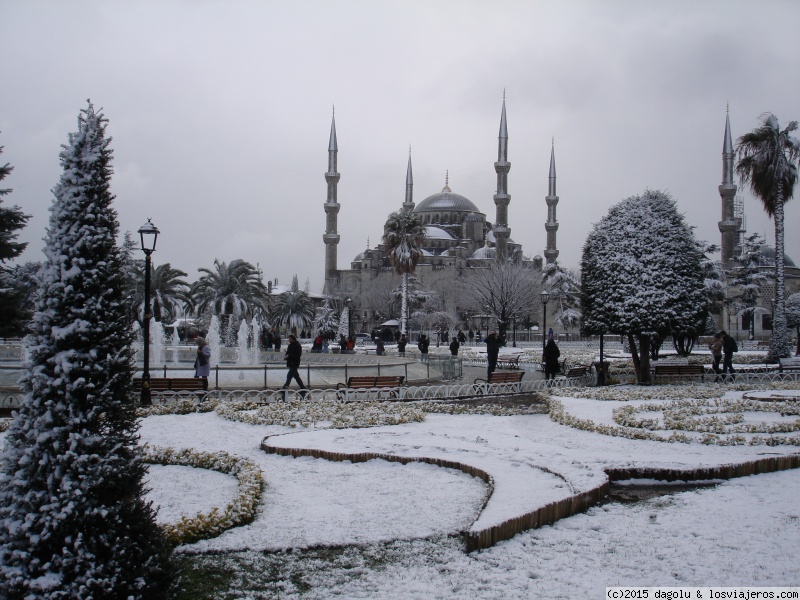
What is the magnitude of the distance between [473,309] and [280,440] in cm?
5281

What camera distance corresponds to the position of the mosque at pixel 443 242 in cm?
6384

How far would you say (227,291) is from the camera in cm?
3259

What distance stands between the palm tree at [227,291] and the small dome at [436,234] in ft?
161

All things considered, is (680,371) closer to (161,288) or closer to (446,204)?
(161,288)

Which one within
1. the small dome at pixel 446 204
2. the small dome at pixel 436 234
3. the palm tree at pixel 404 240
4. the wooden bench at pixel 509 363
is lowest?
the wooden bench at pixel 509 363

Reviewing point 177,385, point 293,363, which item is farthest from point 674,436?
point 177,385

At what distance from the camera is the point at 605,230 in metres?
18.9

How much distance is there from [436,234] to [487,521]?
77278mm

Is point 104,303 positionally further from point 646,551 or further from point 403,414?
point 403,414

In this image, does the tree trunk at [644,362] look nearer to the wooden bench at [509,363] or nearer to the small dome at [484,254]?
the wooden bench at [509,363]

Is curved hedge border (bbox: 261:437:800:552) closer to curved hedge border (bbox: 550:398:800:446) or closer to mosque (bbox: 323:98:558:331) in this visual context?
curved hedge border (bbox: 550:398:800:446)

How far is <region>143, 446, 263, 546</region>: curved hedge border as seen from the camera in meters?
5.38

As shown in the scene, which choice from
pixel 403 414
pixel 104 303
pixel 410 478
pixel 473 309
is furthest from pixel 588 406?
pixel 473 309

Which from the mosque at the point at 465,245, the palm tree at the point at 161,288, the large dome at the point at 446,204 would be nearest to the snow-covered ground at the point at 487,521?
the palm tree at the point at 161,288
